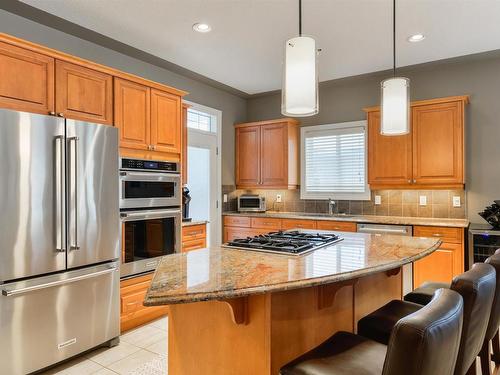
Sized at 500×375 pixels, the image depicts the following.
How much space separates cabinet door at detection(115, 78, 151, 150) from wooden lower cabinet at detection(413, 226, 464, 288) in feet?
9.94

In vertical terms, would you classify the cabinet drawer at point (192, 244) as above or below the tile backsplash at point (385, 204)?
below

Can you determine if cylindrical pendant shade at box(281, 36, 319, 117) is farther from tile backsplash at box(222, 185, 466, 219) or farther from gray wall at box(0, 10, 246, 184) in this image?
tile backsplash at box(222, 185, 466, 219)

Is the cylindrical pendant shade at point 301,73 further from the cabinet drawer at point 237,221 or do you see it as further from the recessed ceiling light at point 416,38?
the cabinet drawer at point 237,221

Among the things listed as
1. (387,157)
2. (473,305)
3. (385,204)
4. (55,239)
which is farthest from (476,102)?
(55,239)

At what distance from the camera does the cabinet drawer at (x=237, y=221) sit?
5.13 metres

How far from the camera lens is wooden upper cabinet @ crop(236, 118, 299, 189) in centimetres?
516

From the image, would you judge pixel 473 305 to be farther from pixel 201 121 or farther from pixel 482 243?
pixel 201 121

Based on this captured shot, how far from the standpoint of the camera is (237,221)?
17.1 feet

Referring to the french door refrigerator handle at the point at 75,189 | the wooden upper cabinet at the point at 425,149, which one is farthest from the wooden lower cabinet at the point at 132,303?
Answer: the wooden upper cabinet at the point at 425,149

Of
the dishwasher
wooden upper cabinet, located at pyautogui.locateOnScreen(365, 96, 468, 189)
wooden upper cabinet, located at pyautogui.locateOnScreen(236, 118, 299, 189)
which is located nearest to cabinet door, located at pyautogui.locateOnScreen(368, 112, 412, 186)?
wooden upper cabinet, located at pyautogui.locateOnScreen(365, 96, 468, 189)

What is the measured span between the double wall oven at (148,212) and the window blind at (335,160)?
7.77ft

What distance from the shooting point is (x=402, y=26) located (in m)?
3.23

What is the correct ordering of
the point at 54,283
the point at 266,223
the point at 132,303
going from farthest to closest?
the point at 266,223 → the point at 132,303 → the point at 54,283

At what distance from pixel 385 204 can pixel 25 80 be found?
4.20m
